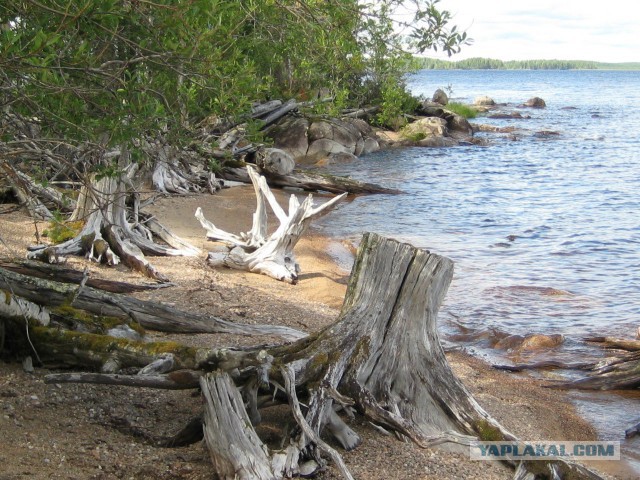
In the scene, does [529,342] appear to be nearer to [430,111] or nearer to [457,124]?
[430,111]

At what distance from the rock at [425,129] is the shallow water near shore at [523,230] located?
1546mm

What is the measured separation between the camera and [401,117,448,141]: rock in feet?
109

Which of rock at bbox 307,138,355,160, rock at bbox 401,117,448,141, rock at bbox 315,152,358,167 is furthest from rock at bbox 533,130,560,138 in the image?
rock at bbox 307,138,355,160

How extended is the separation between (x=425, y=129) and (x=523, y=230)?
17629 millimetres

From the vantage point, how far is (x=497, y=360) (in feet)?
30.0

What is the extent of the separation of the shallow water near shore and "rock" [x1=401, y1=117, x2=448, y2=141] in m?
1.55

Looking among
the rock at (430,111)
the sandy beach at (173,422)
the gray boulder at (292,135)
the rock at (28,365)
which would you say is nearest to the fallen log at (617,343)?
the sandy beach at (173,422)

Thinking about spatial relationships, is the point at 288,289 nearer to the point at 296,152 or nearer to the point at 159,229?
the point at 159,229

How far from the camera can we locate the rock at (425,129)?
3338 centimetres

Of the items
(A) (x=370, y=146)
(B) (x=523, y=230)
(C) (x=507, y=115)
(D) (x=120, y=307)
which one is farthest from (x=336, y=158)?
(C) (x=507, y=115)

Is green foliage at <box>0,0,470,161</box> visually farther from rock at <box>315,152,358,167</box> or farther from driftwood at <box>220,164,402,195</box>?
rock at <box>315,152,358,167</box>

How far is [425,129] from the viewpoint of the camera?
3444cm

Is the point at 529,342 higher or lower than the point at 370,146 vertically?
lower

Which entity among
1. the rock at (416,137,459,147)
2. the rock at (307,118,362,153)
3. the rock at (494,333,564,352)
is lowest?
the rock at (494,333,564,352)
